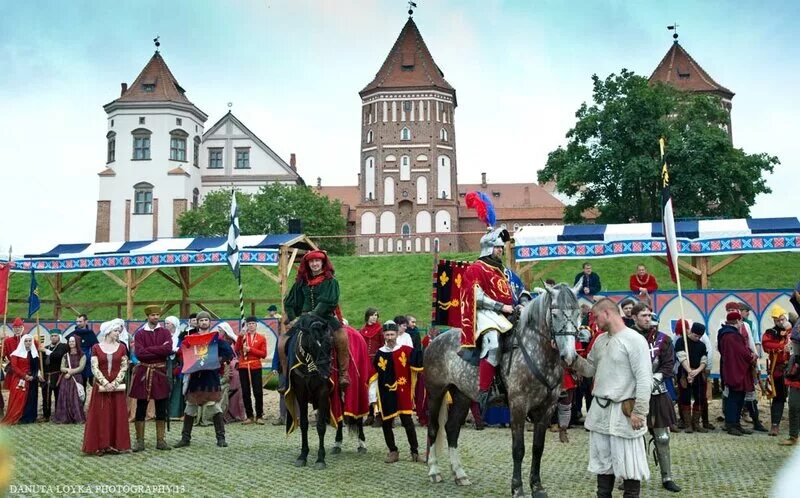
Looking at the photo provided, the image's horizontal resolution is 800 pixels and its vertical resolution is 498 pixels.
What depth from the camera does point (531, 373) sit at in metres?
8.14

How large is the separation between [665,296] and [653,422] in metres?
8.26

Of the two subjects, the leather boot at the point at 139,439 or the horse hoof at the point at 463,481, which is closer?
the horse hoof at the point at 463,481

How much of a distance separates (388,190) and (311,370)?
6926cm

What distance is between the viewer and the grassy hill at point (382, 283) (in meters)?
38.8

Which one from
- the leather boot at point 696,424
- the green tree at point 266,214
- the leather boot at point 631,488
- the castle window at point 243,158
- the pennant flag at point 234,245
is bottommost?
the leather boot at point 696,424

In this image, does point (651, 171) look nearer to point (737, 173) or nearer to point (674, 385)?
point (737, 173)

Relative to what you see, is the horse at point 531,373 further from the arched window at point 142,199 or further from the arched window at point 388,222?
the arched window at point 388,222

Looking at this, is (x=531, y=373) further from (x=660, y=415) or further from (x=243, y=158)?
(x=243, y=158)

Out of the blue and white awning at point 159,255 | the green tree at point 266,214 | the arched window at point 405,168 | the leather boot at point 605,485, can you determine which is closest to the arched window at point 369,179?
the arched window at point 405,168

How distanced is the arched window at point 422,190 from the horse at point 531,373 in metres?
69.7

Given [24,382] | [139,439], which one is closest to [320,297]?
[139,439]

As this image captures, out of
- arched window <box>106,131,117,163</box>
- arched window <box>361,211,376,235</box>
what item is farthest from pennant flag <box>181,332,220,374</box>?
arched window <box>361,211,376,235</box>

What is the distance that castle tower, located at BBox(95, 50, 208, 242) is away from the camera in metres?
67.5

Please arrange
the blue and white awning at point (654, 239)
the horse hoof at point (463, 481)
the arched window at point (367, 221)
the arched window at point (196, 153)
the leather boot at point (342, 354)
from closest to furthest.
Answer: the horse hoof at point (463, 481) → the leather boot at point (342, 354) → the blue and white awning at point (654, 239) → the arched window at point (196, 153) → the arched window at point (367, 221)
